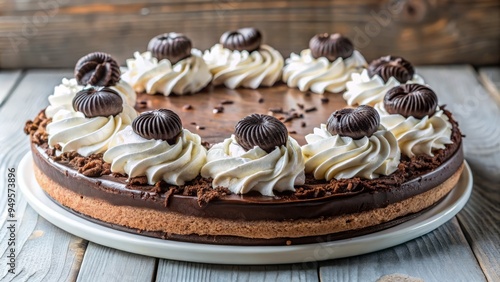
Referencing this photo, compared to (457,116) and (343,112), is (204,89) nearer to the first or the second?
(343,112)

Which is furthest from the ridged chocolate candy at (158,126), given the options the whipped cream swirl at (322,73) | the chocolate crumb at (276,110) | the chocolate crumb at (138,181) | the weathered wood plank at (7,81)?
the weathered wood plank at (7,81)

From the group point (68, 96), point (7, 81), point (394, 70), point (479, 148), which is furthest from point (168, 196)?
point (7, 81)

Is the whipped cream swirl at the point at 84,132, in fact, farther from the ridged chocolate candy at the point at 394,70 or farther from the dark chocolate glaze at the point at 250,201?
the ridged chocolate candy at the point at 394,70

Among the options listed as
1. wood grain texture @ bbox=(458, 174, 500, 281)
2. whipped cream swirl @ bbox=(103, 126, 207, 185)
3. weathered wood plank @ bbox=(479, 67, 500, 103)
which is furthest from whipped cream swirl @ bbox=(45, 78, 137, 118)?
weathered wood plank @ bbox=(479, 67, 500, 103)

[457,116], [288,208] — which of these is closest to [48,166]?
[288,208]

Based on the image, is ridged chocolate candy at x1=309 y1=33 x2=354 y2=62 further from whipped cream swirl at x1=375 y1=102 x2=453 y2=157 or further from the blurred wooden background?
the blurred wooden background

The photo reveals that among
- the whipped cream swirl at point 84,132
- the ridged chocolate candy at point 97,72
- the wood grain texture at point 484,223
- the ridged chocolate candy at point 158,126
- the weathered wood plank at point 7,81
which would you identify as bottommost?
the weathered wood plank at point 7,81
